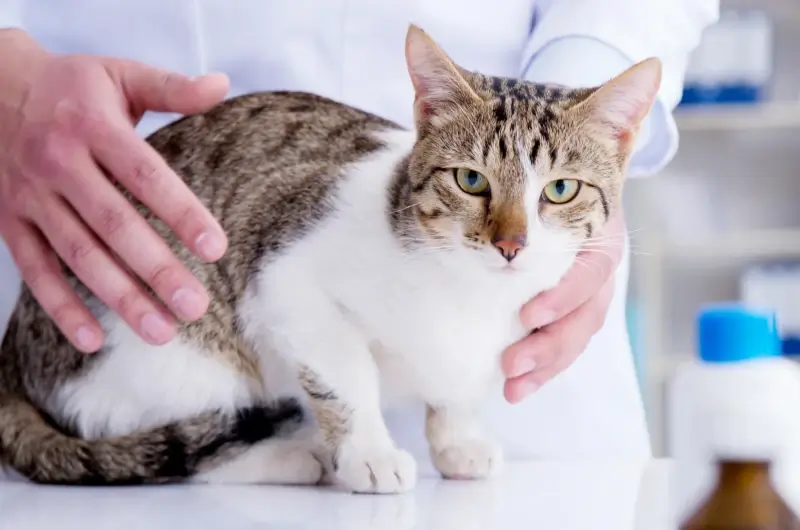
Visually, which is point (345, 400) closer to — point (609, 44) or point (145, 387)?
point (145, 387)

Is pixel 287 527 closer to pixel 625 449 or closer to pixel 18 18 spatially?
pixel 625 449

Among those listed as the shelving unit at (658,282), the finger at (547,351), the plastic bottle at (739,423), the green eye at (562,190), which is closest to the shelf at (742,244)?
the shelving unit at (658,282)

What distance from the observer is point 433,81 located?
37.0 inches

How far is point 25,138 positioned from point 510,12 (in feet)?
1.88

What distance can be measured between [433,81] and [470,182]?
4.0 inches

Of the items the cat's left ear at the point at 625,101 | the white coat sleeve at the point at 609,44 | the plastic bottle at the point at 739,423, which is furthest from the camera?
the white coat sleeve at the point at 609,44

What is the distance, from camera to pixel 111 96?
0.98 m

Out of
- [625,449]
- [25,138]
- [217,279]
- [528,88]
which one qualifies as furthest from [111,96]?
[625,449]

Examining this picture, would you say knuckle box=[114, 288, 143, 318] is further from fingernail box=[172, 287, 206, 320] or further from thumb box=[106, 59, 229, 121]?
thumb box=[106, 59, 229, 121]

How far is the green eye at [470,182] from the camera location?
92 centimetres

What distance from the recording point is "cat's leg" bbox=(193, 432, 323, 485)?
99 centimetres

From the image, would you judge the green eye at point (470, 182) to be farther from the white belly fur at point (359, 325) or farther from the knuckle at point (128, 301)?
the knuckle at point (128, 301)

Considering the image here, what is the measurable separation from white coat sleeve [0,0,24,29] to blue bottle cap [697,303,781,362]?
87 cm

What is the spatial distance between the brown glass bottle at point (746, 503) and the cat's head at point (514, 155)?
395 millimetres
